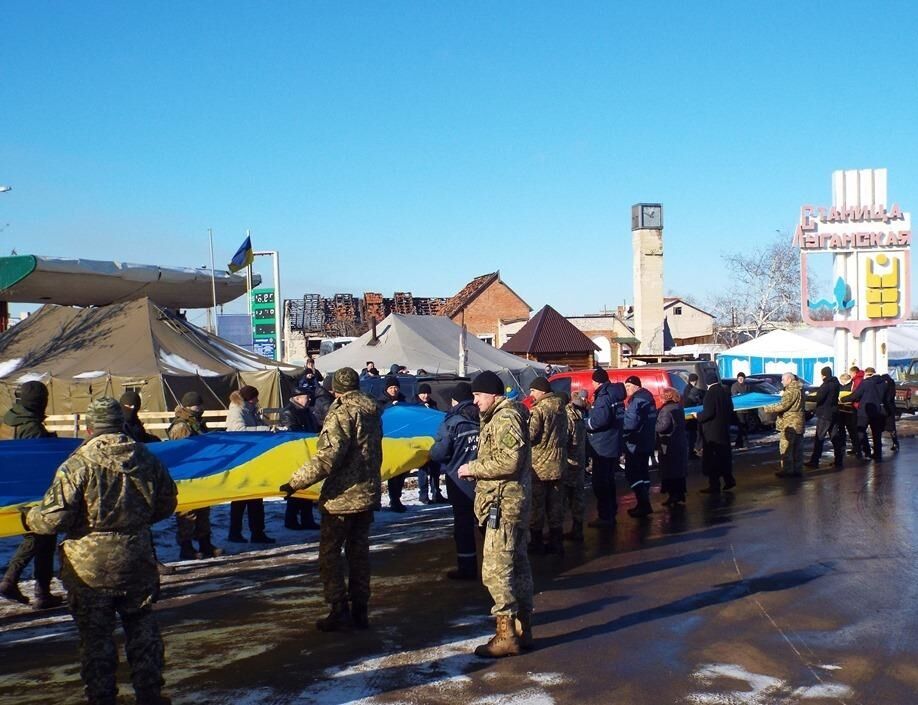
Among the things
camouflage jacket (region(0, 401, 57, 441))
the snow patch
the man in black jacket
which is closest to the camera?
camouflage jacket (region(0, 401, 57, 441))

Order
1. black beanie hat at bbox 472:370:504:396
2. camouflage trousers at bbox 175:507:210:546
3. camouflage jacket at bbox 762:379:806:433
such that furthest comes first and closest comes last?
camouflage jacket at bbox 762:379:806:433 → camouflage trousers at bbox 175:507:210:546 → black beanie hat at bbox 472:370:504:396

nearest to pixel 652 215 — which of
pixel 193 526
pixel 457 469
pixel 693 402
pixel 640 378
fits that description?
pixel 640 378

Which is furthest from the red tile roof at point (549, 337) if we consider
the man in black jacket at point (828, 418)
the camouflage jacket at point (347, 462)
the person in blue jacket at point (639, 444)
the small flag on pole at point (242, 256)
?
the camouflage jacket at point (347, 462)

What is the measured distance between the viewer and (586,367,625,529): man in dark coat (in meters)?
12.5

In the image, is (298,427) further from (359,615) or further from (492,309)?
(492,309)

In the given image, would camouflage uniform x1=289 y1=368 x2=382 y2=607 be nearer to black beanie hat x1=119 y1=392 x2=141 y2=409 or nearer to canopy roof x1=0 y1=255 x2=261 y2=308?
black beanie hat x1=119 y1=392 x2=141 y2=409

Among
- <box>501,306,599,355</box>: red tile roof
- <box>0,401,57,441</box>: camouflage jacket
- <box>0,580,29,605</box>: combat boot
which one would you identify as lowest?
<box>0,580,29,605</box>: combat boot

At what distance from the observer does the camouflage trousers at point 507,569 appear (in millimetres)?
6875

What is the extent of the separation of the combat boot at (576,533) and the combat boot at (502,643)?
15.8 ft

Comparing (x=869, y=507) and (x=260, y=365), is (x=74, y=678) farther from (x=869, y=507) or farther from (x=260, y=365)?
(x=260, y=365)

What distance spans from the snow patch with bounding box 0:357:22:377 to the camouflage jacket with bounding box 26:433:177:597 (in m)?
17.9

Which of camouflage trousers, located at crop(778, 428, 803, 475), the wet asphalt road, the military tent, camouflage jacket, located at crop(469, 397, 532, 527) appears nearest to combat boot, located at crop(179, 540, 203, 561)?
the wet asphalt road

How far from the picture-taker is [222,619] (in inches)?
320

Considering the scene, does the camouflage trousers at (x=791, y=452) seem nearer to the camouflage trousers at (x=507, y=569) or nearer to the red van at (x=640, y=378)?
the red van at (x=640, y=378)
